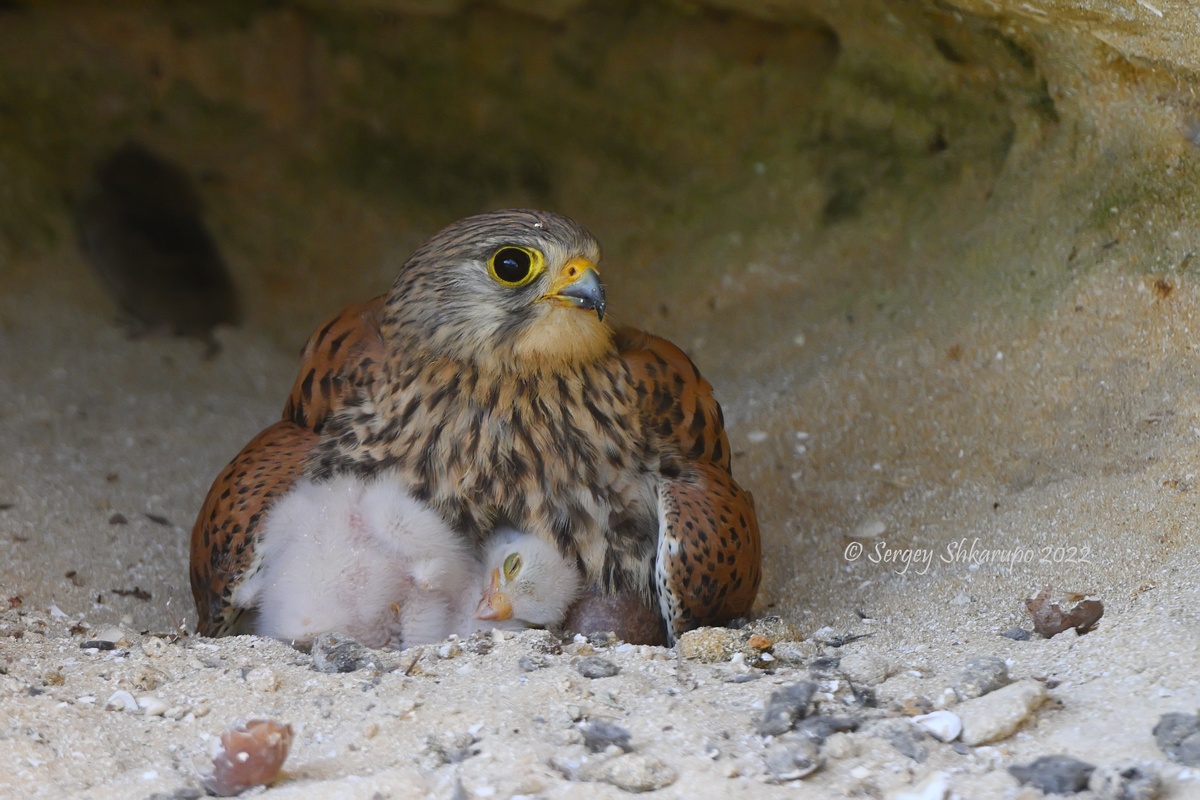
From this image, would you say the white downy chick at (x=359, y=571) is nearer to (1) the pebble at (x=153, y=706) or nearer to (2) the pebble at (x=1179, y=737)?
(1) the pebble at (x=153, y=706)

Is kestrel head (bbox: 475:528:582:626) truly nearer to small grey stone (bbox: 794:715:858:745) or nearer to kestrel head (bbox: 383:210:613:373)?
kestrel head (bbox: 383:210:613:373)

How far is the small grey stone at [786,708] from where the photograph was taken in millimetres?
2438

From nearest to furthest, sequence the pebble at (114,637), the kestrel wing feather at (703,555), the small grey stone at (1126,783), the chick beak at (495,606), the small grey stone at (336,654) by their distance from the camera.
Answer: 1. the small grey stone at (1126,783)
2. the small grey stone at (336,654)
3. the pebble at (114,637)
4. the chick beak at (495,606)
5. the kestrel wing feather at (703,555)

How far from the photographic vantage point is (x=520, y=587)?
10.5 feet

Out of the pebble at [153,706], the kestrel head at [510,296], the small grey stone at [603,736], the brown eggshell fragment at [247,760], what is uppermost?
the kestrel head at [510,296]

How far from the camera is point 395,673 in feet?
9.13

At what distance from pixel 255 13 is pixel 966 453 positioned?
3.64 meters

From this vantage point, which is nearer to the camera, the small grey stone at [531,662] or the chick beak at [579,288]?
the small grey stone at [531,662]

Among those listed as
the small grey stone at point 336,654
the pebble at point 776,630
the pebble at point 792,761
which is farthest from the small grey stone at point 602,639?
the pebble at point 792,761

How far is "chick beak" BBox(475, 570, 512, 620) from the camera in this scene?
3156mm

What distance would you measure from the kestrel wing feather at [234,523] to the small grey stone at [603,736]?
1226 mm

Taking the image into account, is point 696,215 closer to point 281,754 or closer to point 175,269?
point 175,269

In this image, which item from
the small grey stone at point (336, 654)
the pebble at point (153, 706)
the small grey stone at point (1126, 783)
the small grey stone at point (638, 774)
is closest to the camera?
the small grey stone at point (1126, 783)

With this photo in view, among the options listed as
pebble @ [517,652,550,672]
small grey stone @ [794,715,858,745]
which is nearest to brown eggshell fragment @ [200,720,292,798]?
pebble @ [517,652,550,672]
